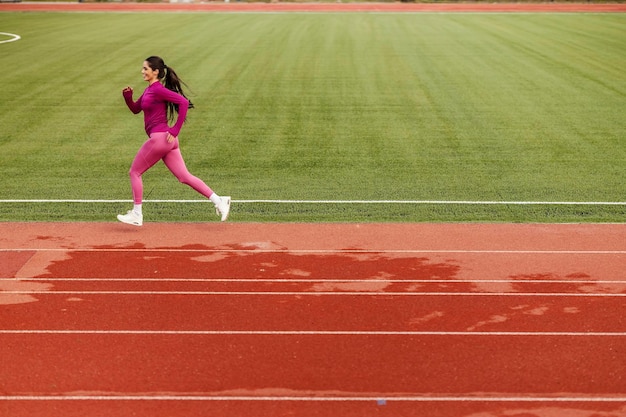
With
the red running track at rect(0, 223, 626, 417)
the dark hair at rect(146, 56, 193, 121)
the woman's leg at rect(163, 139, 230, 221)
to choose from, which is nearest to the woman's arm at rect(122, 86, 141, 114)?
the dark hair at rect(146, 56, 193, 121)

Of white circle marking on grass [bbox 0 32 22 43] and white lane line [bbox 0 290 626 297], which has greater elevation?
white lane line [bbox 0 290 626 297]

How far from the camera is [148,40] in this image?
28484mm

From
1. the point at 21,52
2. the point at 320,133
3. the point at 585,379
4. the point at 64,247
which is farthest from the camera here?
the point at 21,52

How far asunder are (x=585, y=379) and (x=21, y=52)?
21103 mm

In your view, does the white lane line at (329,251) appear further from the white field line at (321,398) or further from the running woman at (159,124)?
the white field line at (321,398)

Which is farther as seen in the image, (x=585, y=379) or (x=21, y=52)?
(x=21, y=52)

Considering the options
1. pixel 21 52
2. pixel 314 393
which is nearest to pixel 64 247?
pixel 314 393

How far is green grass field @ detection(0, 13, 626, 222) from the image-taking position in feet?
43.0

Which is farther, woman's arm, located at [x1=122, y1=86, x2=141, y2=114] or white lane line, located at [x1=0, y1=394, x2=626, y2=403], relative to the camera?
woman's arm, located at [x1=122, y1=86, x2=141, y2=114]

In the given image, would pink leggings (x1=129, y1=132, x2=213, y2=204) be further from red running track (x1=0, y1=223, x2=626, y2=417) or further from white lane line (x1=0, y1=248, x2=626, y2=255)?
white lane line (x1=0, y1=248, x2=626, y2=255)

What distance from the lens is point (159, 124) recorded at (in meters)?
11.1

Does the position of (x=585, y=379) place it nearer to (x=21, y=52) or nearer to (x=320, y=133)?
(x=320, y=133)

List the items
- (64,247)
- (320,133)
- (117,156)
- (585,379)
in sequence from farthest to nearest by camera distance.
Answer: (320,133), (117,156), (64,247), (585,379)

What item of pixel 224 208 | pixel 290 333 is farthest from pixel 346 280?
pixel 224 208
